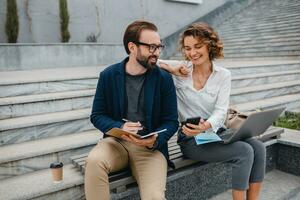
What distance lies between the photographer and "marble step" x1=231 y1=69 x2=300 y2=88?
546 cm

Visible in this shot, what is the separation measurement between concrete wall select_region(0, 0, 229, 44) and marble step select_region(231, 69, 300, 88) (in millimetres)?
4597

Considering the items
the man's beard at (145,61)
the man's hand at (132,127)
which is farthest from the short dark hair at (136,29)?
the man's hand at (132,127)

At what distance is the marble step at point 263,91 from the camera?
4.98 meters

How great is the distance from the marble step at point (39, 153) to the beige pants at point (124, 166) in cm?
70

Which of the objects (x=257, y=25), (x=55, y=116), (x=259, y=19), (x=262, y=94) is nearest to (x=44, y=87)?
(x=55, y=116)

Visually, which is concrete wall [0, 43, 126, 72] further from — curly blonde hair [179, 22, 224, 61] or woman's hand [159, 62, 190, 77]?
curly blonde hair [179, 22, 224, 61]

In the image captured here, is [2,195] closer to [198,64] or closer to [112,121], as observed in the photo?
[112,121]

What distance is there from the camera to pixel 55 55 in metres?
7.11

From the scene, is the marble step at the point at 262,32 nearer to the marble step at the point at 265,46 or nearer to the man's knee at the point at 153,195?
the marble step at the point at 265,46

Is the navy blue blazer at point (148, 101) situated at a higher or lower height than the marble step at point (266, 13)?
lower

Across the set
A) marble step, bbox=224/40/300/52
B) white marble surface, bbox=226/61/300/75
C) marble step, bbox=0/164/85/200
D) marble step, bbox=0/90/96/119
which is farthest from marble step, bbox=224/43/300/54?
marble step, bbox=0/164/85/200

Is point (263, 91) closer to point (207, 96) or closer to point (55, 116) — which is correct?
point (207, 96)

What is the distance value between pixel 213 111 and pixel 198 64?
41 centimetres

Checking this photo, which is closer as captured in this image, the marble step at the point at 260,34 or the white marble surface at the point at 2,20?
the white marble surface at the point at 2,20
